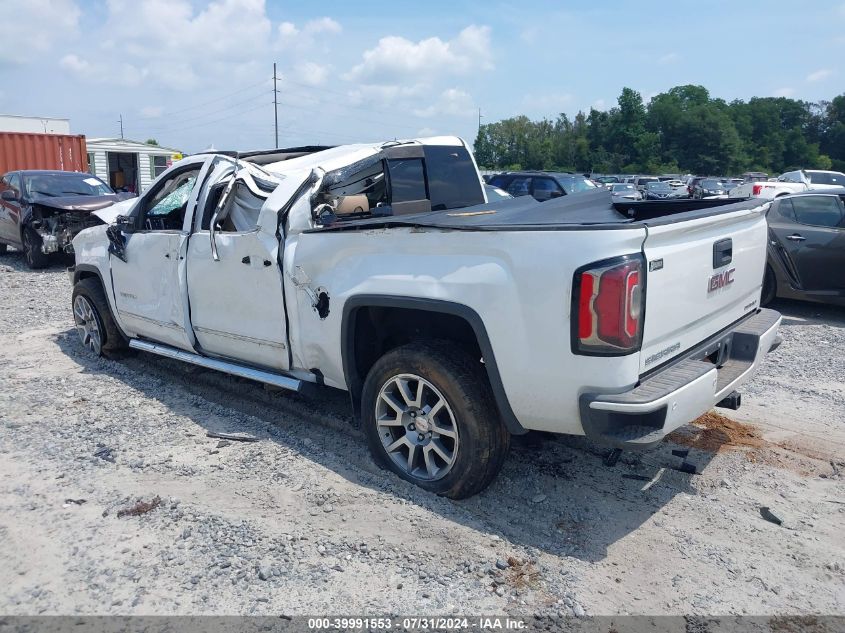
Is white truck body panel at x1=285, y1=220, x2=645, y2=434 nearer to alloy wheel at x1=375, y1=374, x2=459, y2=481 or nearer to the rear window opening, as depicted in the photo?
alloy wheel at x1=375, y1=374, x2=459, y2=481

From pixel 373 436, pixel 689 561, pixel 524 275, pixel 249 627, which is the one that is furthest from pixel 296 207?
pixel 689 561

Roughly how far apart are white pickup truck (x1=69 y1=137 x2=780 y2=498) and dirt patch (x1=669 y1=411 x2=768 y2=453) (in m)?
0.53

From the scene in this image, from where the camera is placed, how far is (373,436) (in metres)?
4.11

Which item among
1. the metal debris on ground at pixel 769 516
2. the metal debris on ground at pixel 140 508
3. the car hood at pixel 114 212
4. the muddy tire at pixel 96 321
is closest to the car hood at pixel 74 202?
the muddy tire at pixel 96 321

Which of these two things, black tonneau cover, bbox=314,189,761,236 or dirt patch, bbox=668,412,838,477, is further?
dirt patch, bbox=668,412,838,477

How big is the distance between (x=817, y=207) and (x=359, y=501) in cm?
751

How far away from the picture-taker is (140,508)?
12.5 ft

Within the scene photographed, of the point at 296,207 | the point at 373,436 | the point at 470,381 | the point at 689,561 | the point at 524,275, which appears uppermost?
the point at 296,207

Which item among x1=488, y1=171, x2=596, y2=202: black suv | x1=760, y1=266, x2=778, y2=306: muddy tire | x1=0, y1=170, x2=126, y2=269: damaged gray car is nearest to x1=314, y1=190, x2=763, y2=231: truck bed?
x1=760, y1=266, x2=778, y2=306: muddy tire

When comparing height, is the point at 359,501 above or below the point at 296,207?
below

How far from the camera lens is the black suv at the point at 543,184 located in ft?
52.3

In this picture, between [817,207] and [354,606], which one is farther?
[817,207]

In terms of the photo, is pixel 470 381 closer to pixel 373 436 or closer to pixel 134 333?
pixel 373 436

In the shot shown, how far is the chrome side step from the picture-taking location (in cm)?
459
